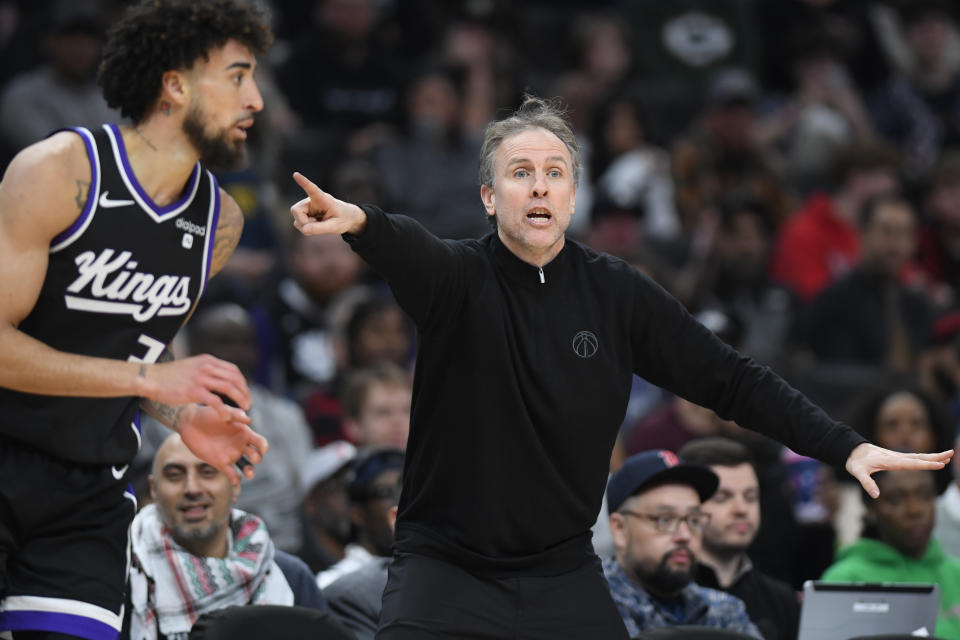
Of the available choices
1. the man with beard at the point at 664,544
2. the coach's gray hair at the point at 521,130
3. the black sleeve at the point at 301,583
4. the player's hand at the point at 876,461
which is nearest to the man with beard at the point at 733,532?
the man with beard at the point at 664,544

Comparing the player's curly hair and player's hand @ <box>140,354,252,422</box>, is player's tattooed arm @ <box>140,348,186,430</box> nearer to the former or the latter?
player's hand @ <box>140,354,252,422</box>

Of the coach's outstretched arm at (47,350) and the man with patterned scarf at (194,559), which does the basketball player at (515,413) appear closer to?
the coach's outstretched arm at (47,350)

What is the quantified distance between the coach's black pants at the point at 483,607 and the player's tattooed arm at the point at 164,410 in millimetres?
723

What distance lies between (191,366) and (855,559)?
309cm

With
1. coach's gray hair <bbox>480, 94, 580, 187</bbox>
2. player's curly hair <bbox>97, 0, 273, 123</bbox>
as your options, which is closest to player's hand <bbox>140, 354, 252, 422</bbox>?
player's curly hair <bbox>97, 0, 273, 123</bbox>

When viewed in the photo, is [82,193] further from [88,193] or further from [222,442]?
[222,442]

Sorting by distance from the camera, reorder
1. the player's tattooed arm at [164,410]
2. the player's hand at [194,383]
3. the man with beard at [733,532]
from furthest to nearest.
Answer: the man with beard at [733,532] → the player's tattooed arm at [164,410] → the player's hand at [194,383]

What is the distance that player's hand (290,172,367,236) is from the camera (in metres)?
3.38

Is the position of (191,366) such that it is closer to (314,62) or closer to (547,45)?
(314,62)

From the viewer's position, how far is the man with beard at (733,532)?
550 centimetres

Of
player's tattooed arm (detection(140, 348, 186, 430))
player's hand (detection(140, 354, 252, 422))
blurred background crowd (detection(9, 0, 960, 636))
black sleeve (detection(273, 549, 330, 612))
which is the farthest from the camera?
blurred background crowd (detection(9, 0, 960, 636))

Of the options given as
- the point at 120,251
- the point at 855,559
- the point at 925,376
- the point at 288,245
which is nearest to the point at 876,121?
the point at 925,376

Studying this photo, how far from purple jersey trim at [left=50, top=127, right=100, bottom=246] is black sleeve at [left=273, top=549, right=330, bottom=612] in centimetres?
169

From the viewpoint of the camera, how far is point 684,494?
5117 millimetres
